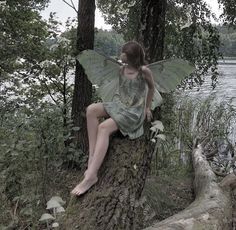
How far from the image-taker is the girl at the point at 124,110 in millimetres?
3645

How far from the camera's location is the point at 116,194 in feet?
11.8

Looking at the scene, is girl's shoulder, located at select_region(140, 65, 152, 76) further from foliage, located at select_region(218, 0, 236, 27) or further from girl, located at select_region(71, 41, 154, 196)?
foliage, located at select_region(218, 0, 236, 27)

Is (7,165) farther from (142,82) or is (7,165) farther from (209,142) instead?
(209,142)

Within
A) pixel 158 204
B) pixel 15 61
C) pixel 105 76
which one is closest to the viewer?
pixel 105 76

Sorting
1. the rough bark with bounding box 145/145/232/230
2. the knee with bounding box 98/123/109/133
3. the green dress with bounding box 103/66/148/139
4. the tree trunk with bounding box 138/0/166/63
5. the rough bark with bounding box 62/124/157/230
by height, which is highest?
the tree trunk with bounding box 138/0/166/63

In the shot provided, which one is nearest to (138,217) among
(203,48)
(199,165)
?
(199,165)

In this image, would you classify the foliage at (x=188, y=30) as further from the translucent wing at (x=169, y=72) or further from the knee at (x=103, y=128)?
the knee at (x=103, y=128)

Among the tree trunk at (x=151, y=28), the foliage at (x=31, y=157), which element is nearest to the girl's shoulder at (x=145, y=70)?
the tree trunk at (x=151, y=28)

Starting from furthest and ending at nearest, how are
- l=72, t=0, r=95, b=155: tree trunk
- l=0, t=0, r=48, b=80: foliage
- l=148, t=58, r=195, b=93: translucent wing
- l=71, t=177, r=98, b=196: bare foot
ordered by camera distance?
l=0, t=0, r=48, b=80: foliage
l=72, t=0, r=95, b=155: tree trunk
l=148, t=58, r=195, b=93: translucent wing
l=71, t=177, r=98, b=196: bare foot

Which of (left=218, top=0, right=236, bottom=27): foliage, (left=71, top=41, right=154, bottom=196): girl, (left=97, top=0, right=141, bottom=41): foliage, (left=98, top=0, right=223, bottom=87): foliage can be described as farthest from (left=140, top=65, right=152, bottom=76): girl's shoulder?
(left=218, top=0, right=236, bottom=27): foliage

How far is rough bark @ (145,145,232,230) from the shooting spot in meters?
3.69

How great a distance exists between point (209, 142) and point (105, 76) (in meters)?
5.30

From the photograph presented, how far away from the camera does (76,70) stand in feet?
22.3

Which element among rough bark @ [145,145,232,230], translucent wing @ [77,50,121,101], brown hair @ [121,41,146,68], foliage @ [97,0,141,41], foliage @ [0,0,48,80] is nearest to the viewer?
rough bark @ [145,145,232,230]
